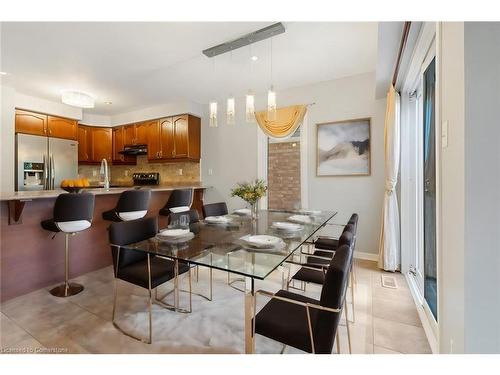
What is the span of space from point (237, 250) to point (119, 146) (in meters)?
4.98

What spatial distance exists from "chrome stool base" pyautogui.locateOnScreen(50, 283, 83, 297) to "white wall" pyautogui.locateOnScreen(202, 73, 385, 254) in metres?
2.56

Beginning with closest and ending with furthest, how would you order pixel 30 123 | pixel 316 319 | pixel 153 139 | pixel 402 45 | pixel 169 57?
pixel 316 319 < pixel 402 45 < pixel 169 57 < pixel 30 123 < pixel 153 139

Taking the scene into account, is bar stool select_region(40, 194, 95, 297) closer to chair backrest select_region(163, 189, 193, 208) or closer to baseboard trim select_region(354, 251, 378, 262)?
chair backrest select_region(163, 189, 193, 208)

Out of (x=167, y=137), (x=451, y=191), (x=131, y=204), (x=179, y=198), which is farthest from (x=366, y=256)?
(x=167, y=137)

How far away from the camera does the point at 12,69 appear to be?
3062 millimetres

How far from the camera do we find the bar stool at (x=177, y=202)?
10.8ft

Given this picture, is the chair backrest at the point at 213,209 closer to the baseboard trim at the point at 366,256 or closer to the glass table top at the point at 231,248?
the glass table top at the point at 231,248

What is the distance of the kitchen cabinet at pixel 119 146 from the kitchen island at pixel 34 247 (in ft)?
8.96

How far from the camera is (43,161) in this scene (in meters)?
4.19

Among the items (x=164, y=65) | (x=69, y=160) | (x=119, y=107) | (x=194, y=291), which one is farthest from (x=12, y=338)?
(x=119, y=107)

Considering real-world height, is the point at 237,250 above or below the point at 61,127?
below

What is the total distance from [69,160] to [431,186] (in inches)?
227

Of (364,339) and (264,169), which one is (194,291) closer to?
(364,339)

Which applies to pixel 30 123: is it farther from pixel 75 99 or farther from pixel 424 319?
pixel 424 319
